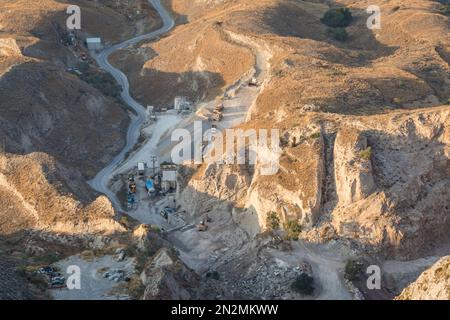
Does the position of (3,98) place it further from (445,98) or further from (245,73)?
(445,98)

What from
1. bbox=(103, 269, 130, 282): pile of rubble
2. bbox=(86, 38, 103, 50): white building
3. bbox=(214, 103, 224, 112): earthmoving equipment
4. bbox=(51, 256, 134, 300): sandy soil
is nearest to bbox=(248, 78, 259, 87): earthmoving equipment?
bbox=(214, 103, 224, 112): earthmoving equipment

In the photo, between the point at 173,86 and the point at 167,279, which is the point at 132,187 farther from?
the point at 173,86

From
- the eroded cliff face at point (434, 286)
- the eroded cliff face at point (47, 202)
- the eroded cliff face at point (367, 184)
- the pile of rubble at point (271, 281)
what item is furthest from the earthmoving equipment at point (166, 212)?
the eroded cliff face at point (434, 286)

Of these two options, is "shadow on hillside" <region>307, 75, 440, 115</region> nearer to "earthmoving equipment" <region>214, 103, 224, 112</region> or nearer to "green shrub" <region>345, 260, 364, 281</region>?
"earthmoving equipment" <region>214, 103, 224, 112</region>

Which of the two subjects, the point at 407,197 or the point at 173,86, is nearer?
the point at 407,197

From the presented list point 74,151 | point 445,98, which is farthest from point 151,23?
point 445,98

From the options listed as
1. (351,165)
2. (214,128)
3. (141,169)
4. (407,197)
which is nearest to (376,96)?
(214,128)

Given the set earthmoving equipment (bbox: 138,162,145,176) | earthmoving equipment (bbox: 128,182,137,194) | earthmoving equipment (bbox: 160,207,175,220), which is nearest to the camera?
earthmoving equipment (bbox: 160,207,175,220)
